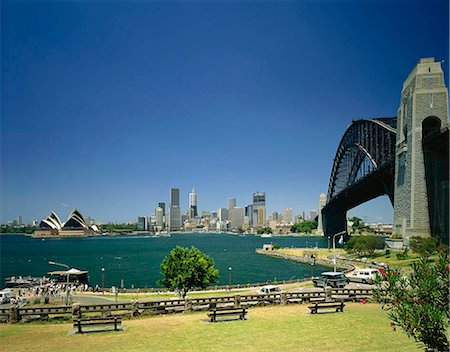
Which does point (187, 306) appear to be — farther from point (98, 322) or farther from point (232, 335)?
point (232, 335)

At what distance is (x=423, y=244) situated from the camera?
4650 cm

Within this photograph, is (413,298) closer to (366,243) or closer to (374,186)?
(366,243)

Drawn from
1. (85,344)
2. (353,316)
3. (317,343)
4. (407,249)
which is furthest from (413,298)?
(407,249)

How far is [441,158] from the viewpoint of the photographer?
52125 millimetres

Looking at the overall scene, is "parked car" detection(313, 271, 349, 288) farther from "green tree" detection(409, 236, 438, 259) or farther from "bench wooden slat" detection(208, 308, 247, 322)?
"bench wooden slat" detection(208, 308, 247, 322)

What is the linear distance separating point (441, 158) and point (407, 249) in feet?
44.1

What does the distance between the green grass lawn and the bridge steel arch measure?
61929 mm

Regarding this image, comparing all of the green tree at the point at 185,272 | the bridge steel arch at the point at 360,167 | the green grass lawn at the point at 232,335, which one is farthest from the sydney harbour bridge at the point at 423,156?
the green grass lawn at the point at 232,335

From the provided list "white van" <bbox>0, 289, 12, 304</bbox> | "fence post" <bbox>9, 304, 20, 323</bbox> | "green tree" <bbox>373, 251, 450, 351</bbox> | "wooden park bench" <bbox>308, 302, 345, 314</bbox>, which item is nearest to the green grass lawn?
"wooden park bench" <bbox>308, 302, 345, 314</bbox>

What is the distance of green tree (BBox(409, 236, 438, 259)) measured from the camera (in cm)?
4533

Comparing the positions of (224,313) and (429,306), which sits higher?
(429,306)

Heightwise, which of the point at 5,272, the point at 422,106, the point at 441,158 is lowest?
the point at 5,272

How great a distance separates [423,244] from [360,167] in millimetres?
83938

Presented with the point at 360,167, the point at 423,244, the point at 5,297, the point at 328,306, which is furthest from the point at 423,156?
the point at 360,167
